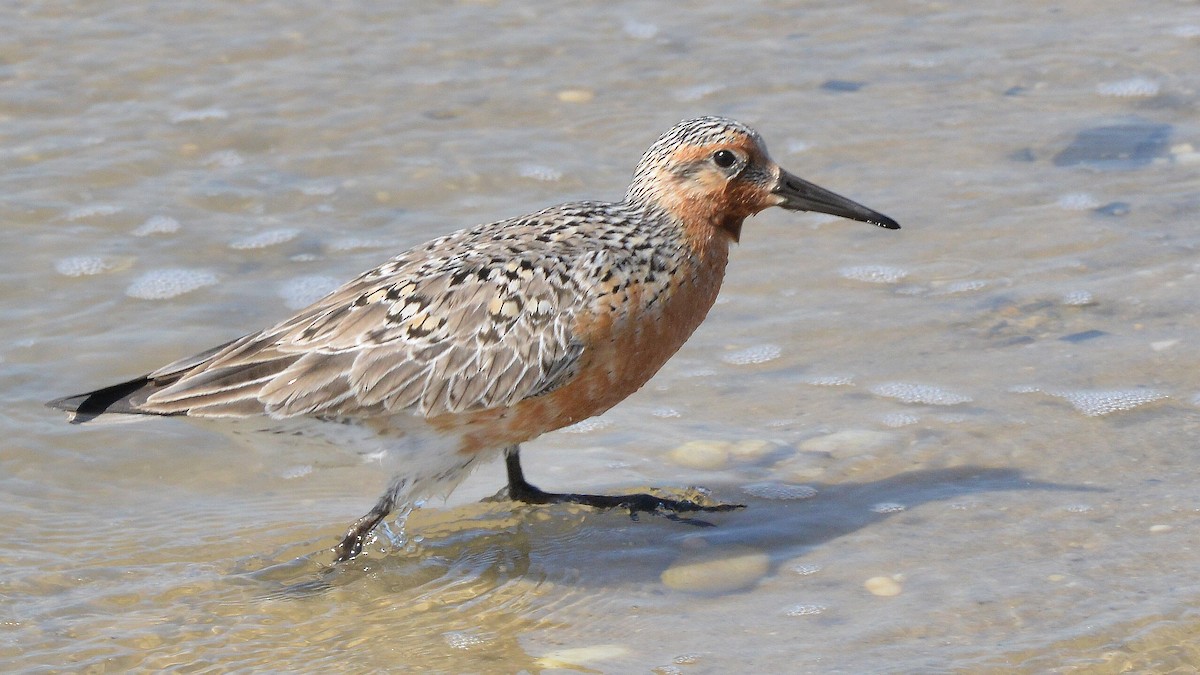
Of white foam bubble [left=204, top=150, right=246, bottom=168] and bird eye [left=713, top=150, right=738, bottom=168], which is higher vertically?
bird eye [left=713, top=150, right=738, bottom=168]

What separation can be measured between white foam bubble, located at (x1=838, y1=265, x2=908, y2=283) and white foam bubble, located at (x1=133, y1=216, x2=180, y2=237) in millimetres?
4383

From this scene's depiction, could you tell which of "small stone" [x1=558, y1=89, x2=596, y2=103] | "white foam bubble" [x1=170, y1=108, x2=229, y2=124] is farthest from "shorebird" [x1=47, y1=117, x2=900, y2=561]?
"white foam bubble" [x1=170, y1=108, x2=229, y2=124]

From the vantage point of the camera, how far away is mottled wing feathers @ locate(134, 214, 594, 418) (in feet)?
21.5

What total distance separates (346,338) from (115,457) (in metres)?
2.08

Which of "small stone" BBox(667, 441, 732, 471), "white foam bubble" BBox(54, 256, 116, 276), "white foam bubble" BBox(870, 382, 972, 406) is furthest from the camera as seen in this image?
"white foam bubble" BBox(54, 256, 116, 276)

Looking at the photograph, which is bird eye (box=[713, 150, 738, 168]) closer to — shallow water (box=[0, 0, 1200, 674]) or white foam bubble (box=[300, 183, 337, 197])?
shallow water (box=[0, 0, 1200, 674])

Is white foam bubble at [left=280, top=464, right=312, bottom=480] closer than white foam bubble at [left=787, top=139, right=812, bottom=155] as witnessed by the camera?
Yes

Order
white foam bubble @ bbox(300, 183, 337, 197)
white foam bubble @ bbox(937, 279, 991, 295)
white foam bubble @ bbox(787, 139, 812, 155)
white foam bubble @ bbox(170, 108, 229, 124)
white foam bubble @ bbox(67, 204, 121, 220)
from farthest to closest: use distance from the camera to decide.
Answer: white foam bubble @ bbox(170, 108, 229, 124) → white foam bubble @ bbox(787, 139, 812, 155) → white foam bubble @ bbox(300, 183, 337, 197) → white foam bubble @ bbox(67, 204, 121, 220) → white foam bubble @ bbox(937, 279, 991, 295)

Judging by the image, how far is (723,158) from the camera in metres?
7.20

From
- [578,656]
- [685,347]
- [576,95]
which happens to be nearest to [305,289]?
[685,347]

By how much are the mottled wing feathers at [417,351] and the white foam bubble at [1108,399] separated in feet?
9.13

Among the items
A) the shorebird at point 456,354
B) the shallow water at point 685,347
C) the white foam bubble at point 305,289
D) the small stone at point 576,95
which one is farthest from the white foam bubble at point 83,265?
the small stone at point 576,95

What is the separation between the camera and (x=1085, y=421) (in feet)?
25.2

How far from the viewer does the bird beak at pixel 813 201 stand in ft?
24.2
